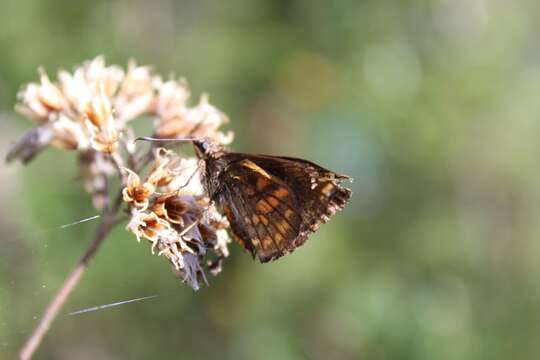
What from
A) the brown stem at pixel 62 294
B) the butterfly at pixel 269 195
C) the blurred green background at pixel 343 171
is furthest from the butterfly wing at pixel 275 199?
the blurred green background at pixel 343 171

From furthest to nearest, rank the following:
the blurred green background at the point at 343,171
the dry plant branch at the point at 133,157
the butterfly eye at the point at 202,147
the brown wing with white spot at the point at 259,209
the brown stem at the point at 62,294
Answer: the blurred green background at the point at 343,171
the butterfly eye at the point at 202,147
the brown wing with white spot at the point at 259,209
the dry plant branch at the point at 133,157
the brown stem at the point at 62,294

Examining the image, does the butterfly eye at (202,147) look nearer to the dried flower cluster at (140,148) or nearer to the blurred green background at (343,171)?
the dried flower cluster at (140,148)

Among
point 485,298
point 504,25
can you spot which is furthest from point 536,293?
point 504,25

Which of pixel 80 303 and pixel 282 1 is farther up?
pixel 282 1

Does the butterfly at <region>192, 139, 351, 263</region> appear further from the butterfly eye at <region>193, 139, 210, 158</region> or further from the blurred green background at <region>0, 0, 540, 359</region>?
the blurred green background at <region>0, 0, 540, 359</region>

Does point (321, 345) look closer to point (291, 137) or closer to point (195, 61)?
point (291, 137)

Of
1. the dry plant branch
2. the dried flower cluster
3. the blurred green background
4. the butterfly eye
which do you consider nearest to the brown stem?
the dry plant branch
